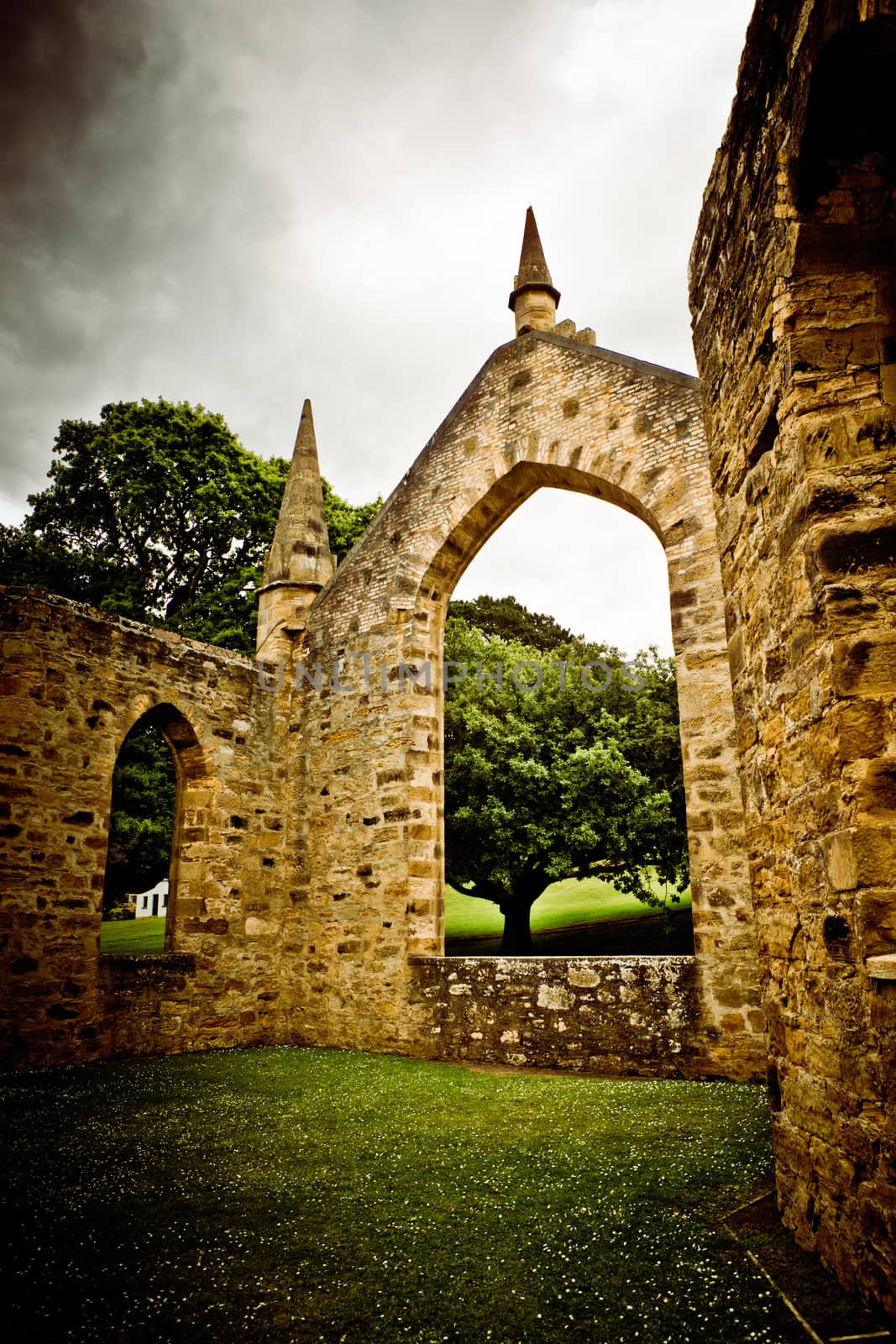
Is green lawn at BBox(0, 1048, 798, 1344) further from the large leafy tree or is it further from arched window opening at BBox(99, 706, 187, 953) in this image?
arched window opening at BBox(99, 706, 187, 953)

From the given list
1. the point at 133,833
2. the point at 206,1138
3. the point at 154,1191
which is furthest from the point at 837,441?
the point at 133,833

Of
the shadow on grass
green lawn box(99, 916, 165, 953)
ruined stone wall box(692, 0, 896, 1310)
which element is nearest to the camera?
ruined stone wall box(692, 0, 896, 1310)

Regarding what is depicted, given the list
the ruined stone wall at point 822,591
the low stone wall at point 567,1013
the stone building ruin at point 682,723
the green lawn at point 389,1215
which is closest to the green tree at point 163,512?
the stone building ruin at point 682,723

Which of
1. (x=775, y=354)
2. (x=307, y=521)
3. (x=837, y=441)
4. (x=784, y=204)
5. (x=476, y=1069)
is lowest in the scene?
(x=476, y=1069)

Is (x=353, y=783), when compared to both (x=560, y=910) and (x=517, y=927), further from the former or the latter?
(x=560, y=910)

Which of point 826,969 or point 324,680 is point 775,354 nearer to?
point 826,969

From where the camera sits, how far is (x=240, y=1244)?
3152 millimetres

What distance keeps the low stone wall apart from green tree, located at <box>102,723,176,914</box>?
642 cm

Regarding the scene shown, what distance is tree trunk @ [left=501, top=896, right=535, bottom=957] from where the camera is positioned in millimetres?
14047

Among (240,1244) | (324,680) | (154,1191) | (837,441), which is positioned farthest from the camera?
(324,680)

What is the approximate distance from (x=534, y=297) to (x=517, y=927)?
1040cm

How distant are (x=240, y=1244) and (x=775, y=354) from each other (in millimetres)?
4169

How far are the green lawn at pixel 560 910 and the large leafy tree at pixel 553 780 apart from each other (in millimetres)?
4538

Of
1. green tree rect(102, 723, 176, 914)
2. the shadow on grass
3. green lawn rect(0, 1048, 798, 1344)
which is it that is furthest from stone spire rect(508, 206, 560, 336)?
the shadow on grass
